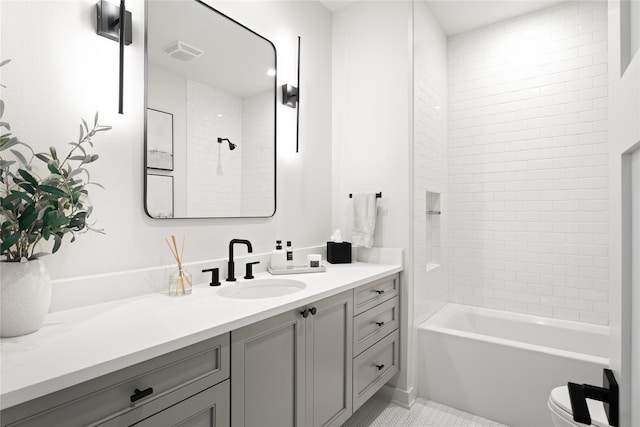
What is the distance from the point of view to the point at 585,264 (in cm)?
270

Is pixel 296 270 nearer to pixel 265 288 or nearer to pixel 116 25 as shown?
pixel 265 288

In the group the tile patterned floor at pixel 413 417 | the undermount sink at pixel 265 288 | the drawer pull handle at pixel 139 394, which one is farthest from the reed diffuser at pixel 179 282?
the tile patterned floor at pixel 413 417

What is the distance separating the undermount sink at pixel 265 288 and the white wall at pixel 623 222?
4.48 ft

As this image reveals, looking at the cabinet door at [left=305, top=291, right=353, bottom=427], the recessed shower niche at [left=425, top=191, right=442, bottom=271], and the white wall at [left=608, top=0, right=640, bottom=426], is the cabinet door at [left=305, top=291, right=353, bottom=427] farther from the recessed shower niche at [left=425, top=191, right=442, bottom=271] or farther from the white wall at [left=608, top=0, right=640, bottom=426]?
the recessed shower niche at [left=425, top=191, right=442, bottom=271]

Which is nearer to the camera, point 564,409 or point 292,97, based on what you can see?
point 564,409

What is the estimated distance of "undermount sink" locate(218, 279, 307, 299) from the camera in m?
1.79

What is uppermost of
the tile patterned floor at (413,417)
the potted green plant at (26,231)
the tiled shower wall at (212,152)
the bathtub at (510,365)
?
the tiled shower wall at (212,152)

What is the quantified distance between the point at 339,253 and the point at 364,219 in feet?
1.02

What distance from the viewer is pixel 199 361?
1.10 m

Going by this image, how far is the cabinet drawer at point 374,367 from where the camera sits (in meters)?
1.94

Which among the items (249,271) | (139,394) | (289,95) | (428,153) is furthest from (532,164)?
(139,394)

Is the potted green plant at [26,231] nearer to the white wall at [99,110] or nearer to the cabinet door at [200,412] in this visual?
the white wall at [99,110]

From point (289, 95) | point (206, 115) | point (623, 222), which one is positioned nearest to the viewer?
point (623, 222)

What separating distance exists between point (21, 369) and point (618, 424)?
1.22m
